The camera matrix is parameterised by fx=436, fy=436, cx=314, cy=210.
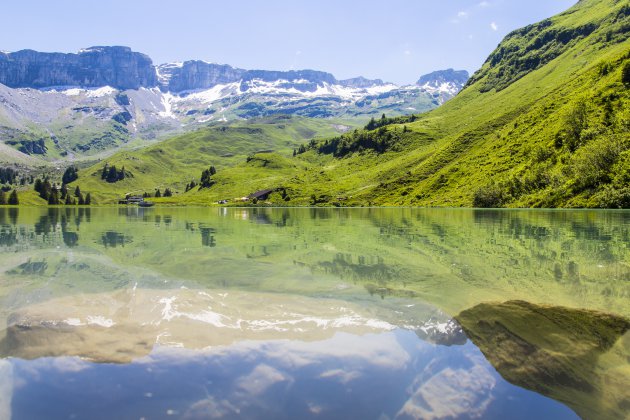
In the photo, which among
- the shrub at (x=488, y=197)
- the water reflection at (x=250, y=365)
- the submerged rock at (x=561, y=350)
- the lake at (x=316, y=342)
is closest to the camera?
the water reflection at (x=250, y=365)

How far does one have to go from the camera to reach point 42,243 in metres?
50.4

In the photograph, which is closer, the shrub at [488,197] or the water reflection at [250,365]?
the water reflection at [250,365]

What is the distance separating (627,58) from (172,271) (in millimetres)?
225841

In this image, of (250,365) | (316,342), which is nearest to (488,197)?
(316,342)

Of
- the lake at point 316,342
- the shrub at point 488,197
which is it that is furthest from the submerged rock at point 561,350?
the shrub at point 488,197

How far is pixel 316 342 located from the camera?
51.7 feet

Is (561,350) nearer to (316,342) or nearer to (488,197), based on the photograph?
(316,342)

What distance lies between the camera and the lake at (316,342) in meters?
11.2

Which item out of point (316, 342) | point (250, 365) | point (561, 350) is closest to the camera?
point (250, 365)

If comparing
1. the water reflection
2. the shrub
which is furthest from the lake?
the shrub

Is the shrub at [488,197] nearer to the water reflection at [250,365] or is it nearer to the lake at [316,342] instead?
the lake at [316,342]

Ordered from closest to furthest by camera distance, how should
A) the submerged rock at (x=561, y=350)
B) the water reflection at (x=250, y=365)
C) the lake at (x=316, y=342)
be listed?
the water reflection at (x=250, y=365)
the lake at (x=316, y=342)
the submerged rock at (x=561, y=350)

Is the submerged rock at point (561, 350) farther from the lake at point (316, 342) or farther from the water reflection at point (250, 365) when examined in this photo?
the water reflection at point (250, 365)

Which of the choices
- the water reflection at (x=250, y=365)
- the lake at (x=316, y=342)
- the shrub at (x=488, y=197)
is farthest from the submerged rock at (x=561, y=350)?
the shrub at (x=488, y=197)
